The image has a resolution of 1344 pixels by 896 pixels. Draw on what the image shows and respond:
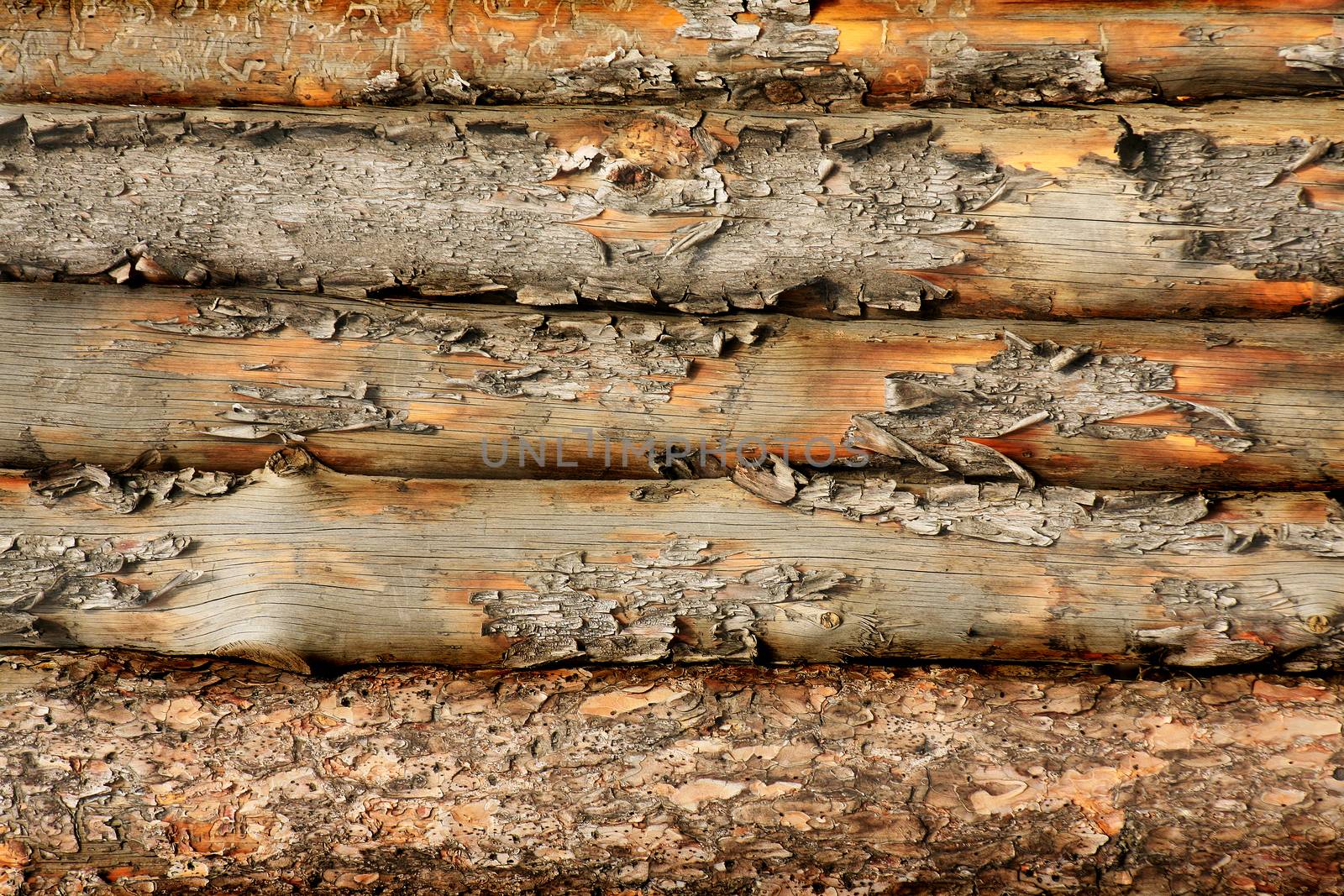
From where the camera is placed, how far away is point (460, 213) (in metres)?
2.40

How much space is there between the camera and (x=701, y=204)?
7.73 ft

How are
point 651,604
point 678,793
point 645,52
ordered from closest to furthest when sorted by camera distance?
1. point 678,793
2. point 651,604
3. point 645,52

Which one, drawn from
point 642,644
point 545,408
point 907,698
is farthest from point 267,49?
point 907,698

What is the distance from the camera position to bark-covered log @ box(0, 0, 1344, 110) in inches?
97.3

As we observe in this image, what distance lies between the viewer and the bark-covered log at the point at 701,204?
7.72 feet

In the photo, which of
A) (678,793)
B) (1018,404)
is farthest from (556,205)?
(678,793)

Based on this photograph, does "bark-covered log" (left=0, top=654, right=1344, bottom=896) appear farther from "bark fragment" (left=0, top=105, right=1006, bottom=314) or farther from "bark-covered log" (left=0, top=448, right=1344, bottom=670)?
"bark fragment" (left=0, top=105, right=1006, bottom=314)

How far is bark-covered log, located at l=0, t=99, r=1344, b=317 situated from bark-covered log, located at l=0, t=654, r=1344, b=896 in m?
1.12

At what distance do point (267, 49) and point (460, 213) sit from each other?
0.80 meters

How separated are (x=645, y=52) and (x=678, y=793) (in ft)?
6.75

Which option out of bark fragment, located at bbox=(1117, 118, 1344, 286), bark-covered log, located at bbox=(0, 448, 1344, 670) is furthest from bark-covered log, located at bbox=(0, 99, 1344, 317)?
bark-covered log, located at bbox=(0, 448, 1344, 670)

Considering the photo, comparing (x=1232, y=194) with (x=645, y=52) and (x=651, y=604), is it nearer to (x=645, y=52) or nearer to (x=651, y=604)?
(x=645, y=52)

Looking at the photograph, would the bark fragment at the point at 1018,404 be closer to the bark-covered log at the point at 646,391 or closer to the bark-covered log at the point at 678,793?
the bark-covered log at the point at 646,391

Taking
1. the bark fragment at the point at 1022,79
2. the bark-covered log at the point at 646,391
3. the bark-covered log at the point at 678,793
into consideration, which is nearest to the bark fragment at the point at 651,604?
the bark-covered log at the point at 678,793
